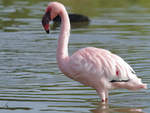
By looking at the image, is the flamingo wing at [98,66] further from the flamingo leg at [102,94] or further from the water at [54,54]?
the water at [54,54]

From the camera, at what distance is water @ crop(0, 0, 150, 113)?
9.78 m

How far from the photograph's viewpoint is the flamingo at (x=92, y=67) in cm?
925

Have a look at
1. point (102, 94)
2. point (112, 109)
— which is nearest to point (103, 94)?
point (102, 94)

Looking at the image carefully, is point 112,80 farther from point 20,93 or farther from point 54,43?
point 54,43

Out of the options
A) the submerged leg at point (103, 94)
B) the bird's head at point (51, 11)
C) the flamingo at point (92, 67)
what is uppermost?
the bird's head at point (51, 11)

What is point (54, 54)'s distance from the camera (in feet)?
49.5

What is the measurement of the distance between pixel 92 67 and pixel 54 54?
5.90 metres

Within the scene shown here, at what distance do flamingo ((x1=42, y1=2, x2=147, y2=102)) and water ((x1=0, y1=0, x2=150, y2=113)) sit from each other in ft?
1.59

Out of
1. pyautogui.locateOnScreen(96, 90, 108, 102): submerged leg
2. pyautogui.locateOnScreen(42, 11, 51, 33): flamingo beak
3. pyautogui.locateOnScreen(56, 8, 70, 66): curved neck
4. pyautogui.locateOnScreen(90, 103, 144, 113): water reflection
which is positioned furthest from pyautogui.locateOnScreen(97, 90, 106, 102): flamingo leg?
pyautogui.locateOnScreen(42, 11, 51, 33): flamingo beak

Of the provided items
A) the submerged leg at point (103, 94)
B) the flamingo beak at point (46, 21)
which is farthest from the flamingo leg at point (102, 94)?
the flamingo beak at point (46, 21)

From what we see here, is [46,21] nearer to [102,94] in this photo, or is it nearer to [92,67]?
[92,67]

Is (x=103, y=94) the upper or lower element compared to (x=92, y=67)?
lower

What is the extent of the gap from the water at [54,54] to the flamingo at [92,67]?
485 mm

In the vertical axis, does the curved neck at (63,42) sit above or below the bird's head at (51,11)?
below
